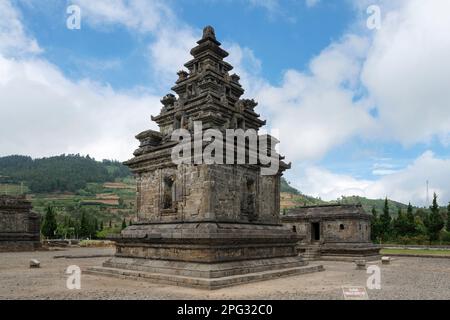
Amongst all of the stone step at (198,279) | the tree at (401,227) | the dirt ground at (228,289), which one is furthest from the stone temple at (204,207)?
the tree at (401,227)

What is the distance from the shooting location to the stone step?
13.4 metres

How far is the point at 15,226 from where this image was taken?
3891 centimetres

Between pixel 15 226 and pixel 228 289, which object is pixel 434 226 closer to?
pixel 228 289

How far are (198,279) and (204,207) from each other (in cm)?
343

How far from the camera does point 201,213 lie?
1617 cm

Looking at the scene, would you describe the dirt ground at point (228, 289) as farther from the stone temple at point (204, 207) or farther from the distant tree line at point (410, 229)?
the distant tree line at point (410, 229)

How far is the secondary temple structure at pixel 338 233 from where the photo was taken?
3034 centimetres

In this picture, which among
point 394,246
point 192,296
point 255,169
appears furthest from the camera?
point 394,246

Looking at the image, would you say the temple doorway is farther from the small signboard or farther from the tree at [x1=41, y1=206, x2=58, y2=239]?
the tree at [x1=41, y1=206, x2=58, y2=239]

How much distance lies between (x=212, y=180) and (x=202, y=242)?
283cm

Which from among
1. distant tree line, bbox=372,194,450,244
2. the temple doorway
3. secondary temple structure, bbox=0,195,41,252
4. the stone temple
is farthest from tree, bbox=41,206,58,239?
distant tree line, bbox=372,194,450,244

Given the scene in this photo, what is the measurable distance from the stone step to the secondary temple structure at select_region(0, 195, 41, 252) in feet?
81.6

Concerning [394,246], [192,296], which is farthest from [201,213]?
[394,246]
